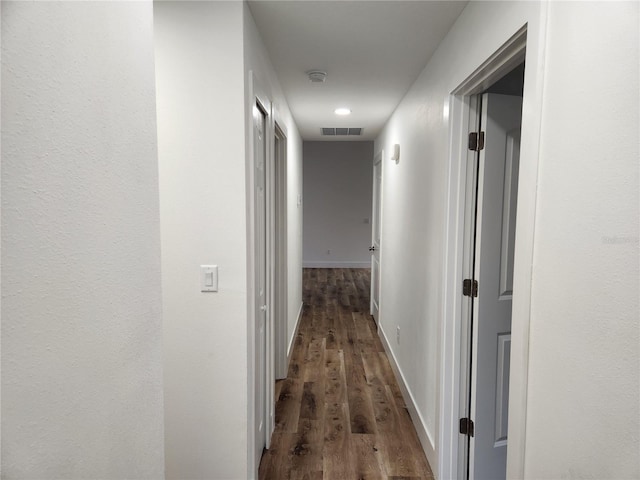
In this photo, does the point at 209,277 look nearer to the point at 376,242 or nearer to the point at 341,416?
the point at 341,416

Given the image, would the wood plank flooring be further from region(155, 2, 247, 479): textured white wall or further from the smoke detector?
the smoke detector

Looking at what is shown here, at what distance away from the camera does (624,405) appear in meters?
0.85

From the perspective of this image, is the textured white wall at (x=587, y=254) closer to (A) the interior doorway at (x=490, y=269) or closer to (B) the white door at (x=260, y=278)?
(A) the interior doorway at (x=490, y=269)

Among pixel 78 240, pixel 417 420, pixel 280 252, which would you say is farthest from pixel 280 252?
pixel 78 240

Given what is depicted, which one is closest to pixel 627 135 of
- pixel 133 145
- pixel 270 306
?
pixel 133 145

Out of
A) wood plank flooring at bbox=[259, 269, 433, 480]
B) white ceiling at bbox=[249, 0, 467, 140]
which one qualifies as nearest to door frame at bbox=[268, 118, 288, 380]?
wood plank flooring at bbox=[259, 269, 433, 480]

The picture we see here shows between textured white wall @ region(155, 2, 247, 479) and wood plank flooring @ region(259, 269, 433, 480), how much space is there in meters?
0.58

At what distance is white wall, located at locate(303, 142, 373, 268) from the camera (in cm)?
830

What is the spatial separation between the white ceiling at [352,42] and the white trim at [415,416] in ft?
7.17

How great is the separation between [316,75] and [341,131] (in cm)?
238

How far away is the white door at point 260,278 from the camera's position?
2.07 m

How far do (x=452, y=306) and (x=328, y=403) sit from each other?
1.45 metres

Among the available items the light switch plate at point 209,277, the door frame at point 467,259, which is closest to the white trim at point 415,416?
the door frame at point 467,259

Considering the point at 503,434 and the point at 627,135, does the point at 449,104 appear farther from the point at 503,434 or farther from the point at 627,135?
the point at 503,434
